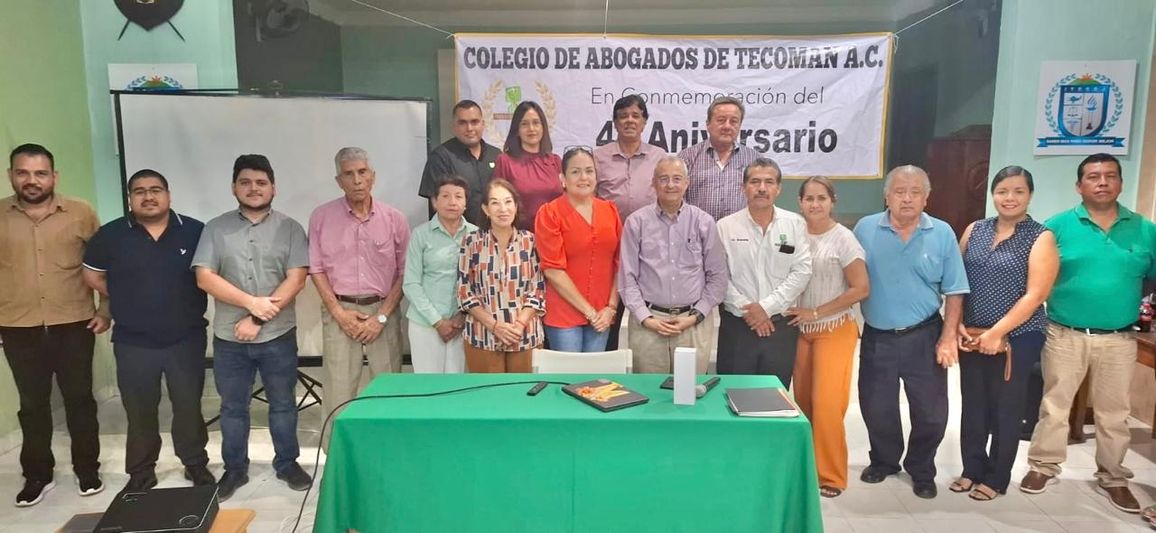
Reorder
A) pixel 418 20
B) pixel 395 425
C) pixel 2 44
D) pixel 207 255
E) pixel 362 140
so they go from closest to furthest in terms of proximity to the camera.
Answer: pixel 395 425 < pixel 207 255 < pixel 2 44 < pixel 362 140 < pixel 418 20

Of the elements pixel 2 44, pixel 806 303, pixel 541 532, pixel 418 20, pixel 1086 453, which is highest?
pixel 418 20

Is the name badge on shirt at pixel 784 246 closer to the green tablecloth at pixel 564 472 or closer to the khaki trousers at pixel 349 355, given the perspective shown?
the green tablecloth at pixel 564 472

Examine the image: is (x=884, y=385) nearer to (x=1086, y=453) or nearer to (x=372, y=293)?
(x=1086, y=453)

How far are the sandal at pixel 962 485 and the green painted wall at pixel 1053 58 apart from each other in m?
1.89

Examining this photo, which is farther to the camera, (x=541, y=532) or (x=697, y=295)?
(x=697, y=295)

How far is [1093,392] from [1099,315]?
0.37 m

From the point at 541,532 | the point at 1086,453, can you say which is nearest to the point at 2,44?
the point at 541,532

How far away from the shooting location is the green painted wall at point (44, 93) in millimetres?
3605

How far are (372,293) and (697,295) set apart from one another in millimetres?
1551

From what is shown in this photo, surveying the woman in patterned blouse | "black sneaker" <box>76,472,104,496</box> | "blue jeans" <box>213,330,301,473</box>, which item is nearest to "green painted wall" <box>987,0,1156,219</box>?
the woman in patterned blouse

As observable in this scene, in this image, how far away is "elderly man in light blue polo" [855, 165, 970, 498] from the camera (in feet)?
9.74

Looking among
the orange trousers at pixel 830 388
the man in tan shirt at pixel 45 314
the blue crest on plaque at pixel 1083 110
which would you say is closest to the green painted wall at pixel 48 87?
the man in tan shirt at pixel 45 314

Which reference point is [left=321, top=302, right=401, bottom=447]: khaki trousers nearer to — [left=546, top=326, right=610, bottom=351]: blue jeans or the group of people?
the group of people

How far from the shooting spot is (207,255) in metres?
3.03
